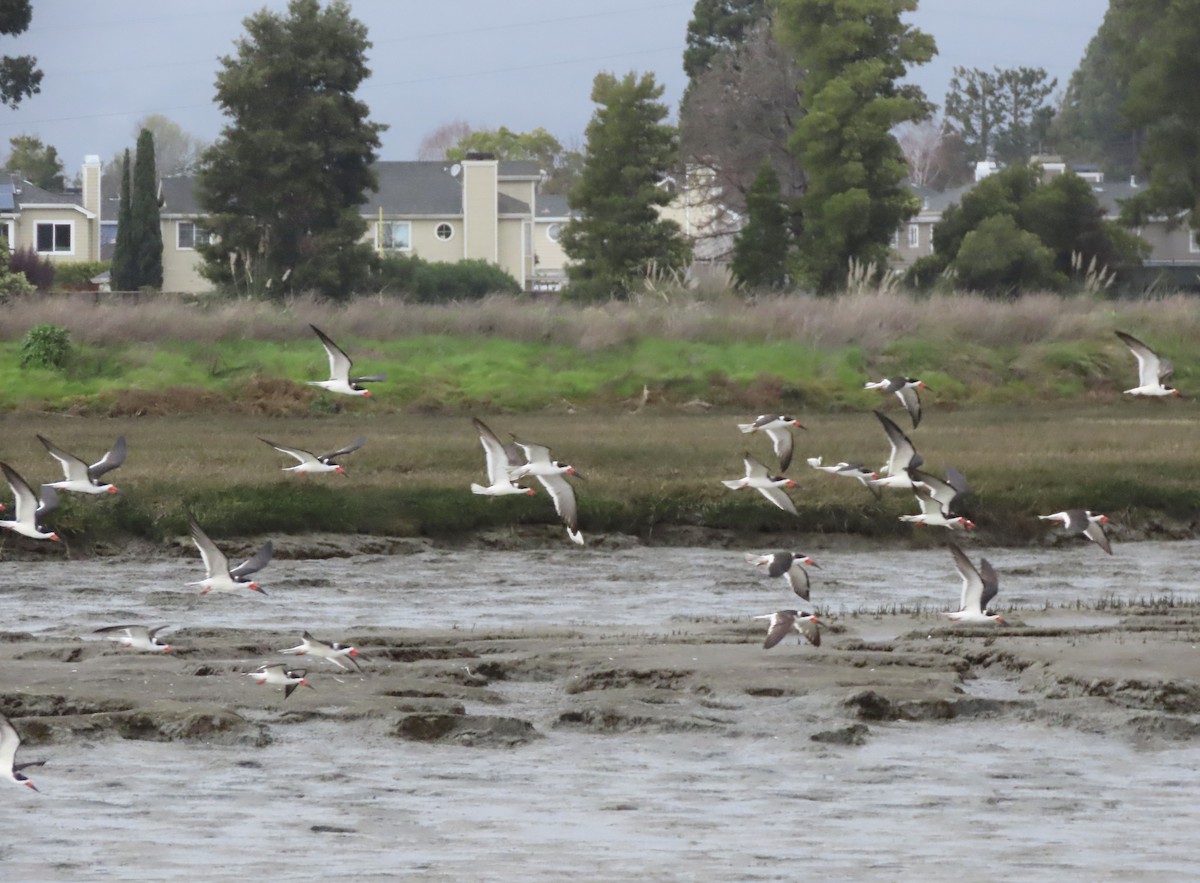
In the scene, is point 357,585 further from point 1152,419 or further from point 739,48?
point 739,48

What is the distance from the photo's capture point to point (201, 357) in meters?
39.6

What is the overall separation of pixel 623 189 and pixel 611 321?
28897mm

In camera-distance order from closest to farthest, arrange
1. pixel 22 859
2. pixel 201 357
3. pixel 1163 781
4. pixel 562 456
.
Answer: pixel 22 859
pixel 1163 781
pixel 562 456
pixel 201 357

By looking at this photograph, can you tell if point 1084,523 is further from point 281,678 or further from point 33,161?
point 33,161

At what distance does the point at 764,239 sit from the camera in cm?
6894

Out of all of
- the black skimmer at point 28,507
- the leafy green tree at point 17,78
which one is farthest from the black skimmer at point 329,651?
the leafy green tree at point 17,78

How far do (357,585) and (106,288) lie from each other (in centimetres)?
6685

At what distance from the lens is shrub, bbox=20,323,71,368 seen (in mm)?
38500

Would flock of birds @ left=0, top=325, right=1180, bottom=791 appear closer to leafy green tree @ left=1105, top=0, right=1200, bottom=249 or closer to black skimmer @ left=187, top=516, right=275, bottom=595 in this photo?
black skimmer @ left=187, top=516, right=275, bottom=595

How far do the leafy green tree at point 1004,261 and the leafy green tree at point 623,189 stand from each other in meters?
9.18

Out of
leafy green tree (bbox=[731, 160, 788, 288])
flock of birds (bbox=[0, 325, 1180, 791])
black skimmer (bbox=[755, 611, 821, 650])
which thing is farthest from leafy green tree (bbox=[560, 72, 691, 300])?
black skimmer (bbox=[755, 611, 821, 650])

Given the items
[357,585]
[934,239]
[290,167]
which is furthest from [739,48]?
[357,585]

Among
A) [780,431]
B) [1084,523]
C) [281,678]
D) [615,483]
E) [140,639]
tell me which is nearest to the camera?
[281,678]

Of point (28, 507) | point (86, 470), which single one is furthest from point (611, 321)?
point (28, 507)
